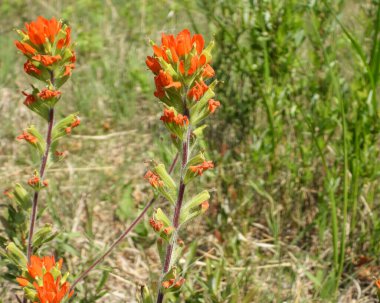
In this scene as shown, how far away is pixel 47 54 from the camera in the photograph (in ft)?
5.95

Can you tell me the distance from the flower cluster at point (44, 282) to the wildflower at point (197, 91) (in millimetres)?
661

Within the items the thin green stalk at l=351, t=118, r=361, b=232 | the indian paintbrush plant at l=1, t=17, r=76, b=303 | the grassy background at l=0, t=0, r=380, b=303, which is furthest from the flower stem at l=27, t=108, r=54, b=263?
the thin green stalk at l=351, t=118, r=361, b=232

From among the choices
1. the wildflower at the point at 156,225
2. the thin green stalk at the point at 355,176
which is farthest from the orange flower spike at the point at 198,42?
the thin green stalk at the point at 355,176

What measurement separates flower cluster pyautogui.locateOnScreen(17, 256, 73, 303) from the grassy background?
0.56 metres

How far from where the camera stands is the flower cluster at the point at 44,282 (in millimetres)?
1594

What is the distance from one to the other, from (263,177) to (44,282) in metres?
1.73

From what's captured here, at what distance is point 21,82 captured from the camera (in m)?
4.16

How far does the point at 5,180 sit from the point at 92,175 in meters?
0.50

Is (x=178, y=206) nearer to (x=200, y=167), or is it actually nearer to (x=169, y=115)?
(x=200, y=167)

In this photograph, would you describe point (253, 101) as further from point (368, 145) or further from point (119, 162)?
point (119, 162)

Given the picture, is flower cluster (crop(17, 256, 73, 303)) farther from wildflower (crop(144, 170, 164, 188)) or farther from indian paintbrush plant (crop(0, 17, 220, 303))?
wildflower (crop(144, 170, 164, 188))

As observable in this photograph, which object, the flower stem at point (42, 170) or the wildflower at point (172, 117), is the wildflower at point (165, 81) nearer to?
the wildflower at point (172, 117)

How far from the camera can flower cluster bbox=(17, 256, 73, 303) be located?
1594 mm

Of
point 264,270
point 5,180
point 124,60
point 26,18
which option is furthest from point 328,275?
point 26,18
